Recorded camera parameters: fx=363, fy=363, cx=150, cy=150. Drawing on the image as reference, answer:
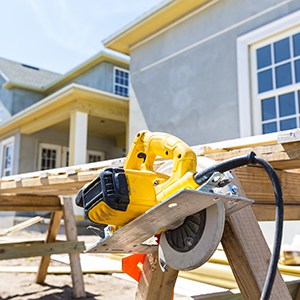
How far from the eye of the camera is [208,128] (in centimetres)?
667

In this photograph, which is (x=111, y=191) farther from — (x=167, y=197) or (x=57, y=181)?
(x=57, y=181)

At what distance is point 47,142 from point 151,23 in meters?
7.42

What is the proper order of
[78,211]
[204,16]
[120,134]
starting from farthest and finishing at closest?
[120,134] < [78,211] < [204,16]

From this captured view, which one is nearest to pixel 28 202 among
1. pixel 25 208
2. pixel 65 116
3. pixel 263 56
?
pixel 25 208

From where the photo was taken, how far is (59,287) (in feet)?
14.9

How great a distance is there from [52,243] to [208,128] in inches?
141

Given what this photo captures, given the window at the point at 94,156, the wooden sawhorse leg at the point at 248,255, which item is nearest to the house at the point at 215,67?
the wooden sawhorse leg at the point at 248,255

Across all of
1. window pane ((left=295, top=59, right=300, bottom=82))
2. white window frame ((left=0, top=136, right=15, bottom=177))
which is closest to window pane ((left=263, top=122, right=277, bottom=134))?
window pane ((left=295, top=59, right=300, bottom=82))

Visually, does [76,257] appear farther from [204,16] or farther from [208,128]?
[204,16]

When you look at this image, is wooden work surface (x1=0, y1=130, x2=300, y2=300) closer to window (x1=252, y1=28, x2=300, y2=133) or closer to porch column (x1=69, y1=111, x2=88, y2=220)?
window (x1=252, y1=28, x2=300, y2=133)

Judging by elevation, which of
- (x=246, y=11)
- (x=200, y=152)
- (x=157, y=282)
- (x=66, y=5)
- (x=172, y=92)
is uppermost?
(x=66, y=5)

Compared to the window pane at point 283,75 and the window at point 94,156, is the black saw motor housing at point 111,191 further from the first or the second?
the window at point 94,156

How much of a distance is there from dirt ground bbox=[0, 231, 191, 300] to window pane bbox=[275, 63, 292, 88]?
3.78 metres

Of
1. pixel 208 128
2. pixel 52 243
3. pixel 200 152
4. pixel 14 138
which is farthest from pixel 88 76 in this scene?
pixel 200 152
